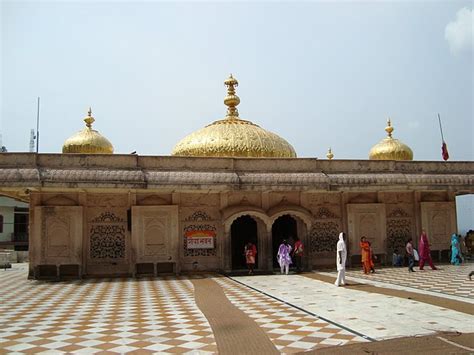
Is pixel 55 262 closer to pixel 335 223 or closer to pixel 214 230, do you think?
pixel 214 230

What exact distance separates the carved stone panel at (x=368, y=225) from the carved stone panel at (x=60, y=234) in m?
9.03

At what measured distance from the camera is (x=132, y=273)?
605 inches

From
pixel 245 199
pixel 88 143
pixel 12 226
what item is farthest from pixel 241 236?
pixel 12 226

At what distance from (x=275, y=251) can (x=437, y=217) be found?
610 centimetres

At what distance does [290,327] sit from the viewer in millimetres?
7059

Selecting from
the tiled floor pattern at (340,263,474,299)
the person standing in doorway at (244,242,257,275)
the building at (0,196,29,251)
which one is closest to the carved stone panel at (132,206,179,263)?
the person standing in doorway at (244,242,257,275)

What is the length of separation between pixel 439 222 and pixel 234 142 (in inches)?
322

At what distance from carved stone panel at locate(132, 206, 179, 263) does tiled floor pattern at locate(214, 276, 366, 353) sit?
5.88m

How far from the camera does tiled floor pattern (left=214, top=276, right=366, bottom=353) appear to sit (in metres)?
6.07

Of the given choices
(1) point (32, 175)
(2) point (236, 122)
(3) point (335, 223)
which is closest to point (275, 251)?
(3) point (335, 223)

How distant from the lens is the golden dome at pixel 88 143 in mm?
18125

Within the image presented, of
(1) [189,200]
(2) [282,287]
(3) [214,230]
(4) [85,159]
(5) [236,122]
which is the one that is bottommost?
(2) [282,287]

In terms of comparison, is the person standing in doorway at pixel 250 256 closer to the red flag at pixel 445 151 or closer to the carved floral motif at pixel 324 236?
the carved floral motif at pixel 324 236

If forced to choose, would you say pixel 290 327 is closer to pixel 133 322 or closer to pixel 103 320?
pixel 133 322
